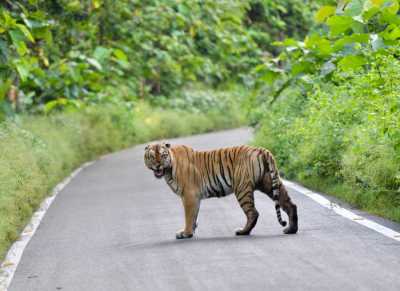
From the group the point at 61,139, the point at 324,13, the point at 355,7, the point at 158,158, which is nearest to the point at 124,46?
the point at 61,139

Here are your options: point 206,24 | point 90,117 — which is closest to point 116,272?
point 90,117

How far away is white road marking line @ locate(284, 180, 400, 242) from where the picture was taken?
403 inches

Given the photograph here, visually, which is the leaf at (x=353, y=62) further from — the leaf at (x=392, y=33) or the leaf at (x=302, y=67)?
the leaf at (x=302, y=67)

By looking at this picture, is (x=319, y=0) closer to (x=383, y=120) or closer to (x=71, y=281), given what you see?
(x=383, y=120)

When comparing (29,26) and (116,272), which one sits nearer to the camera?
(116,272)

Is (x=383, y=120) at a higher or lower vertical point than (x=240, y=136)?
higher

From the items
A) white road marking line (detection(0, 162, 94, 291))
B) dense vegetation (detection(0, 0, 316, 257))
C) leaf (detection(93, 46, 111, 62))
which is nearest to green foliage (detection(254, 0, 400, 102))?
dense vegetation (detection(0, 0, 316, 257))

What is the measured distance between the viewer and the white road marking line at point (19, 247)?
9370 mm

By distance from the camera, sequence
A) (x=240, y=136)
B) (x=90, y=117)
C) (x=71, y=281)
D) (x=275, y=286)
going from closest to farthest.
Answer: (x=275, y=286), (x=71, y=281), (x=90, y=117), (x=240, y=136)

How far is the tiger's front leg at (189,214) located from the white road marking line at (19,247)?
1.72 m

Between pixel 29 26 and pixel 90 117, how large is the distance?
35.6 feet

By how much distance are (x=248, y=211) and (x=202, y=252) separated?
1.18 m

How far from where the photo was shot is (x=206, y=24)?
107ft

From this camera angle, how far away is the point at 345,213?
12.0 meters
